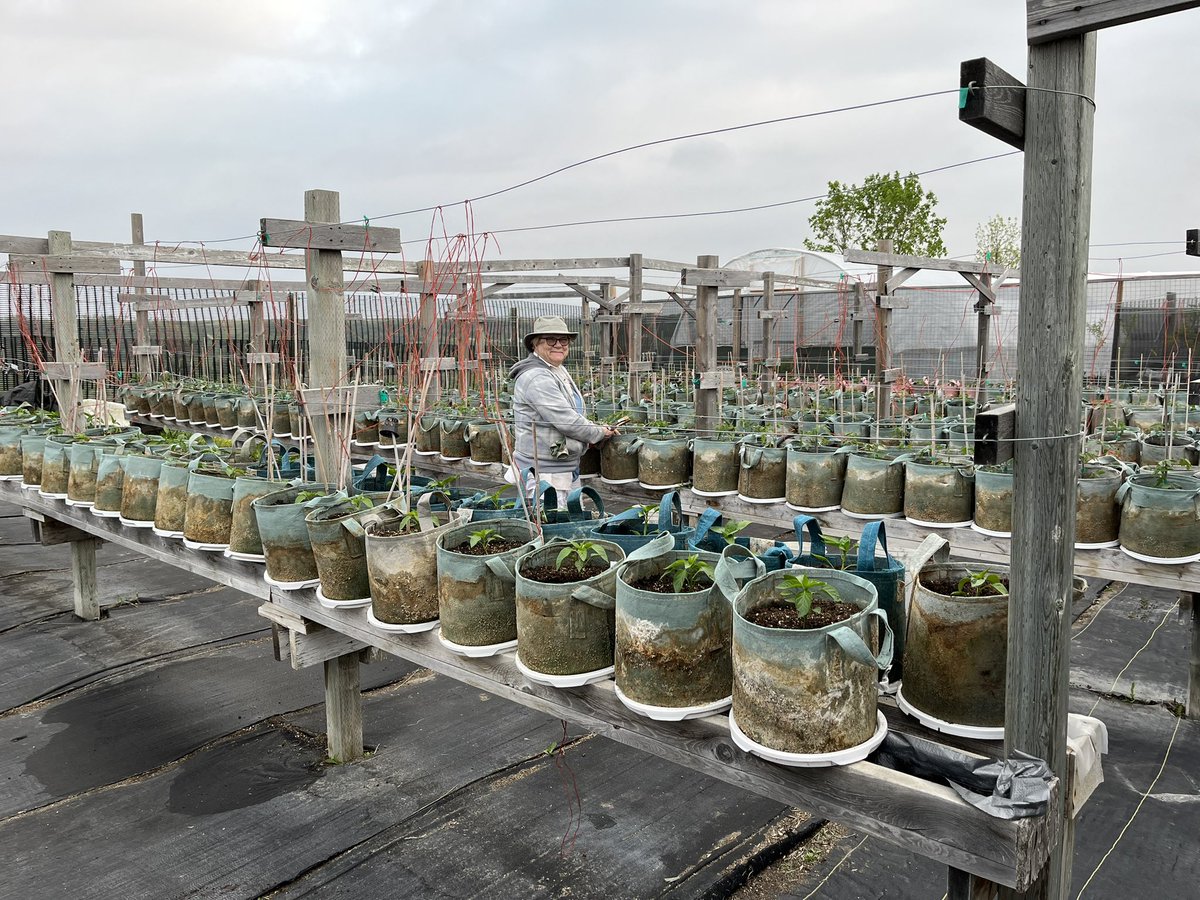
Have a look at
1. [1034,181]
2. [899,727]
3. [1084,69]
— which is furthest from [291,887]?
[1084,69]

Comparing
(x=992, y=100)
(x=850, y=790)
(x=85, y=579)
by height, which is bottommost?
(x=85, y=579)

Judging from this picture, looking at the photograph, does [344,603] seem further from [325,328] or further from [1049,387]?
[1049,387]

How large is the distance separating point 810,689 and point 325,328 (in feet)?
7.27

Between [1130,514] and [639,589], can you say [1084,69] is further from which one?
[1130,514]

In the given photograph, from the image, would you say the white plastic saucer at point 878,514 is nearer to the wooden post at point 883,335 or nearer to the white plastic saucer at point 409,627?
the white plastic saucer at point 409,627

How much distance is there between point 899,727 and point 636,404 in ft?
17.8

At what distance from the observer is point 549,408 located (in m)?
3.72

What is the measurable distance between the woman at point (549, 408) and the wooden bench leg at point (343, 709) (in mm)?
1063

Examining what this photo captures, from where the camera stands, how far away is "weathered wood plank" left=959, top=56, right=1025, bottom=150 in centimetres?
125

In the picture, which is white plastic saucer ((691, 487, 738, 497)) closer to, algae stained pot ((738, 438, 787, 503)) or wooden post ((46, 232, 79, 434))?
algae stained pot ((738, 438, 787, 503))

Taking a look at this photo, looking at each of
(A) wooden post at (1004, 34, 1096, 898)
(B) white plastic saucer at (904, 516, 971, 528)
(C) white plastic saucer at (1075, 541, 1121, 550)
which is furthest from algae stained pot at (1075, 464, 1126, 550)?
(A) wooden post at (1004, 34, 1096, 898)

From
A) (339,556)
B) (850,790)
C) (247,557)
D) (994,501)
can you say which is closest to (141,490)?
(247,557)

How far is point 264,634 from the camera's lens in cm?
420

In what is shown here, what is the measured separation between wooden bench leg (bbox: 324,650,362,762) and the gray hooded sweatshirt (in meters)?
1.11
